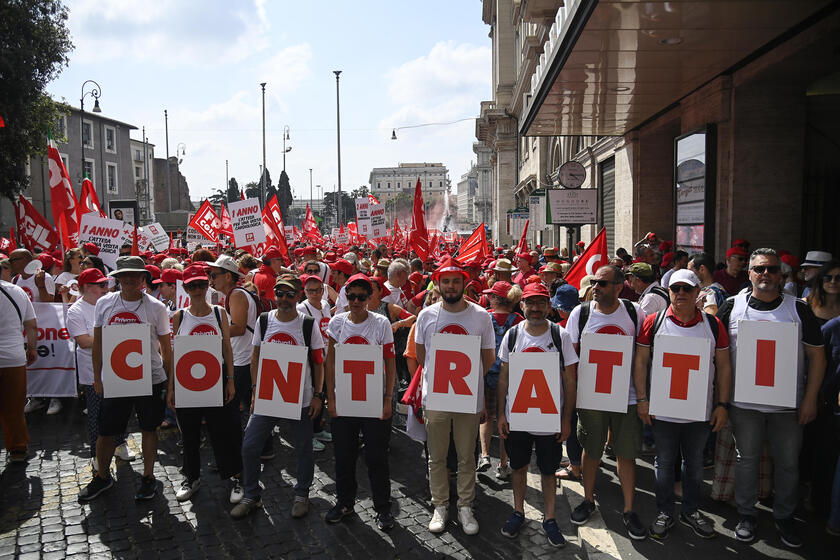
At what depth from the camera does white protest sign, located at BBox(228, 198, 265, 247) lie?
1288 cm

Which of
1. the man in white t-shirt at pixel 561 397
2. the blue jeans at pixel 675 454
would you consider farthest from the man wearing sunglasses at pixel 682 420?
the man in white t-shirt at pixel 561 397

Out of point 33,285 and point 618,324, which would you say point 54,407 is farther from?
point 618,324

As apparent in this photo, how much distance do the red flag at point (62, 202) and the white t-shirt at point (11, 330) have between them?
607cm

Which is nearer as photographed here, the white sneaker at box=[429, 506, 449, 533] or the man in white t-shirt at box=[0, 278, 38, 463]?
the white sneaker at box=[429, 506, 449, 533]

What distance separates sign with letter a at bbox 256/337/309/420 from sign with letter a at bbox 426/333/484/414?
3.42 feet

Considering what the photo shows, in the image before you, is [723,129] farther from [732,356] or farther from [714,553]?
[714,553]

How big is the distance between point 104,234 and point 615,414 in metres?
10.1

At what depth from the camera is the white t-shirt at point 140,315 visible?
16.7 feet

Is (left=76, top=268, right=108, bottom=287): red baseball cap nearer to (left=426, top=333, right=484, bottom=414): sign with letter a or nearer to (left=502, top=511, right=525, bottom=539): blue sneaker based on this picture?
(left=426, top=333, right=484, bottom=414): sign with letter a

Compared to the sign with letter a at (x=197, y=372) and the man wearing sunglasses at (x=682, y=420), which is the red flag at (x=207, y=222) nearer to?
the sign with letter a at (x=197, y=372)

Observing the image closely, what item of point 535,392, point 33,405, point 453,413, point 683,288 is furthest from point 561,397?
point 33,405

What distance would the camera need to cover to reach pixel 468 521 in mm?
4668

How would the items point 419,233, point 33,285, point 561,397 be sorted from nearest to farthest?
point 561,397 → point 33,285 → point 419,233

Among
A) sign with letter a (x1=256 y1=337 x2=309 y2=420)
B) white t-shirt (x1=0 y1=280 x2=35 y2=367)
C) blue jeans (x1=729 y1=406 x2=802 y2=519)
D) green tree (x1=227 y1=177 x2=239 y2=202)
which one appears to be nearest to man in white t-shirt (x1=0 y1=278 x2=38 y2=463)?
white t-shirt (x1=0 y1=280 x2=35 y2=367)
